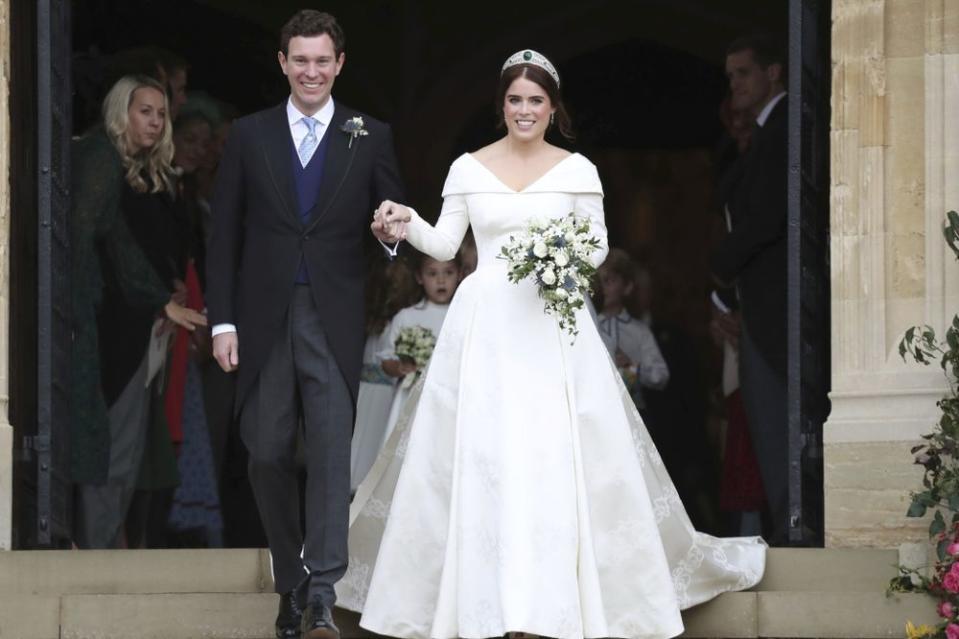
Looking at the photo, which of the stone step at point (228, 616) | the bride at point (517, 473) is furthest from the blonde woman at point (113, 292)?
the bride at point (517, 473)

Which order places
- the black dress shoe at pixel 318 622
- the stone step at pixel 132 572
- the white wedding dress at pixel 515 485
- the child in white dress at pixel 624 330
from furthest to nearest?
the child in white dress at pixel 624 330 < the stone step at pixel 132 572 < the white wedding dress at pixel 515 485 < the black dress shoe at pixel 318 622

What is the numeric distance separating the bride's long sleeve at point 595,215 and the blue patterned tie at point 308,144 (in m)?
0.96

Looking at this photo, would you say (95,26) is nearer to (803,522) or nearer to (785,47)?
(785,47)

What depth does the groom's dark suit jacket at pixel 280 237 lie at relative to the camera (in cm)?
787

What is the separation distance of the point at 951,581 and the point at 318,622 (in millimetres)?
2234

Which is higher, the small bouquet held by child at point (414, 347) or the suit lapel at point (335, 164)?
the suit lapel at point (335, 164)

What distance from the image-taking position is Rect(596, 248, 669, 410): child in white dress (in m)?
12.1

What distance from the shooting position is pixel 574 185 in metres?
8.22

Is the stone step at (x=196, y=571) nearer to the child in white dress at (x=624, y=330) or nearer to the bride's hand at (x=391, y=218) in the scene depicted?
the bride's hand at (x=391, y=218)

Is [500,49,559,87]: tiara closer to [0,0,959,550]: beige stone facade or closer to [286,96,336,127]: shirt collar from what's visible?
[286,96,336,127]: shirt collar

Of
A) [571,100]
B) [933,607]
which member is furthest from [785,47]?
[933,607]

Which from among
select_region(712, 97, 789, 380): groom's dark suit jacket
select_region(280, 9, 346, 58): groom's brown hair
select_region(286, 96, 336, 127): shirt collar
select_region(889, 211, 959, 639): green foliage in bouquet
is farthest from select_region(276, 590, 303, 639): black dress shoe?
select_region(712, 97, 789, 380): groom's dark suit jacket

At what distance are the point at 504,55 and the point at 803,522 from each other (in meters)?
5.83

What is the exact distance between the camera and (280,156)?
26.2ft
